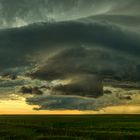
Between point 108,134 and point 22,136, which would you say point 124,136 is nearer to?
point 108,134

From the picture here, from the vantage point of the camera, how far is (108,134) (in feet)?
204

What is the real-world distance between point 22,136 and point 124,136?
661 inches

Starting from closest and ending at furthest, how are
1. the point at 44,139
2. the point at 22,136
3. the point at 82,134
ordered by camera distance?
the point at 44,139, the point at 22,136, the point at 82,134

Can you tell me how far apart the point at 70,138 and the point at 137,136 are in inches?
479

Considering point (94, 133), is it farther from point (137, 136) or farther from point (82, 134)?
point (137, 136)

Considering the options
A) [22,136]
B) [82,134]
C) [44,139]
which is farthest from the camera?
[82,134]

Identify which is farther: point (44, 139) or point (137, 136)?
point (137, 136)

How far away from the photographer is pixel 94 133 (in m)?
64.4

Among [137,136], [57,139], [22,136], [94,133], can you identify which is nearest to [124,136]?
[137,136]

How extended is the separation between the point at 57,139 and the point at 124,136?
467 inches

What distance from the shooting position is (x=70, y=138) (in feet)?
181

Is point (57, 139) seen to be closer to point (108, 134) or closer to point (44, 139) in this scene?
point (44, 139)

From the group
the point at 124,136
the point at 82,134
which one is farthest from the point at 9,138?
the point at 124,136

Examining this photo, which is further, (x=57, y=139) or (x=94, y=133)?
(x=94, y=133)
